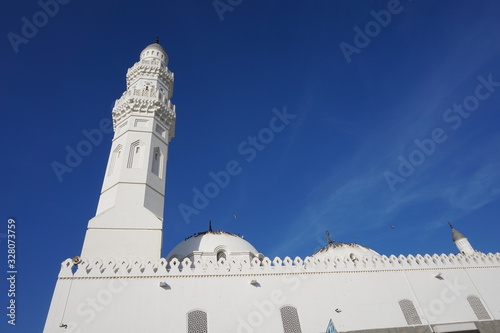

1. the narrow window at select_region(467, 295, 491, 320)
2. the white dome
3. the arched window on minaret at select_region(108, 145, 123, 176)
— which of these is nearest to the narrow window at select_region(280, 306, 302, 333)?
the white dome

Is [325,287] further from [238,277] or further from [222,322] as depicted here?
[222,322]

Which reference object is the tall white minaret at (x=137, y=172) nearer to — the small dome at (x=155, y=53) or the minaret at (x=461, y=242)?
the small dome at (x=155, y=53)

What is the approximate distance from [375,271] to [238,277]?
21.5ft

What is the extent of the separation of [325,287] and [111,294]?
28.2 feet

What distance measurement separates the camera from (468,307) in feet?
47.5

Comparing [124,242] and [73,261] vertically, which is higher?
A: [124,242]

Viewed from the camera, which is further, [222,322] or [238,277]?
[238,277]

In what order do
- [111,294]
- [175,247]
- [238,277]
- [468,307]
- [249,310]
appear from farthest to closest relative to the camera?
[175,247], [468,307], [238,277], [249,310], [111,294]

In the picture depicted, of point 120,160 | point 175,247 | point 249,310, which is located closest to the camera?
point 249,310

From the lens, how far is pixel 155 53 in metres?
23.7

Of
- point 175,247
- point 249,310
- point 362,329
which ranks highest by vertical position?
point 175,247

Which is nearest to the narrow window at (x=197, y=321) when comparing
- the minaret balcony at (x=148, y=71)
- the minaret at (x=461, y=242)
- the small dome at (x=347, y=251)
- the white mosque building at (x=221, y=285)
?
the white mosque building at (x=221, y=285)

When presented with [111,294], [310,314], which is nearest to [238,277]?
[310,314]

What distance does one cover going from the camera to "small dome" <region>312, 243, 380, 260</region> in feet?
64.8
